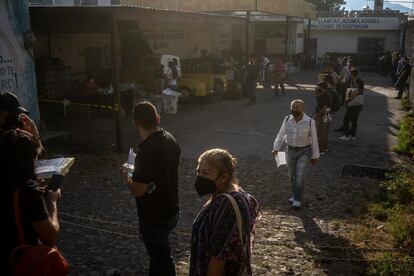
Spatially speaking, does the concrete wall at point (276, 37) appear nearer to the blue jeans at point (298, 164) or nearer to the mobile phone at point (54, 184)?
the blue jeans at point (298, 164)

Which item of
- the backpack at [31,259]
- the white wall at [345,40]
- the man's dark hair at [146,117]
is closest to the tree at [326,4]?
the white wall at [345,40]

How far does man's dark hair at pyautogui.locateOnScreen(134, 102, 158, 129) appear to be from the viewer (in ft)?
13.0

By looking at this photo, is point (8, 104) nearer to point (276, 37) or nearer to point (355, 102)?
point (355, 102)

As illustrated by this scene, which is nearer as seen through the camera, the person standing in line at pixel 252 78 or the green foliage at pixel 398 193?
the green foliage at pixel 398 193

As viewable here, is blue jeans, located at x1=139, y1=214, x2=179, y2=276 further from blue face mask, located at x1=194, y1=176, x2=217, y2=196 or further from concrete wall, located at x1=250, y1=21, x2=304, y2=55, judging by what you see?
concrete wall, located at x1=250, y1=21, x2=304, y2=55

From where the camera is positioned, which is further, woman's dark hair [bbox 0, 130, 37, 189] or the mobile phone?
the mobile phone

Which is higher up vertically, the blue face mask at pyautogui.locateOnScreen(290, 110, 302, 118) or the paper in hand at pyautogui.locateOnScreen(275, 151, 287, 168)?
the blue face mask at pyautogui.locateOnScreen(290, 110, 302, 118)

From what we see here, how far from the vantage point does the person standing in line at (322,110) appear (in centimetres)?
1005

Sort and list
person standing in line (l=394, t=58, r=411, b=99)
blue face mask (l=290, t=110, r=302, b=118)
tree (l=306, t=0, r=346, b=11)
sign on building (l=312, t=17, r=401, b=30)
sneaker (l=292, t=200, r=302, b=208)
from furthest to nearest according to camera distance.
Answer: tree (l=306, t=0, r=346, b=11) < sign on building (l=312, t=17, r=401, b=30) < person standing in line (l=394, t=58, r=411, b=99) < sneaker (l=292, t=200, r=302, b=208) < blue face mask (l=290, t=110, r=302, b=118)

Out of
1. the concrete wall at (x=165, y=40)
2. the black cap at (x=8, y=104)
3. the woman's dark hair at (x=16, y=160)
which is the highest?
the concrete wall at (x=165, y=40)

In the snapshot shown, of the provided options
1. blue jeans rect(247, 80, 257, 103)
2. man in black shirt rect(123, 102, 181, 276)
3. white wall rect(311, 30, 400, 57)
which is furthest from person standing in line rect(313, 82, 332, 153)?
white wall rect(311, 30, 400, 57)

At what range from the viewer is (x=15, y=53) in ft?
35.2

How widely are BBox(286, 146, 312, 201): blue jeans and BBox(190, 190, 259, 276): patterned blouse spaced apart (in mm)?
4156

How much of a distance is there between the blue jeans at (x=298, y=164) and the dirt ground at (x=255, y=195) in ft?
1.38
